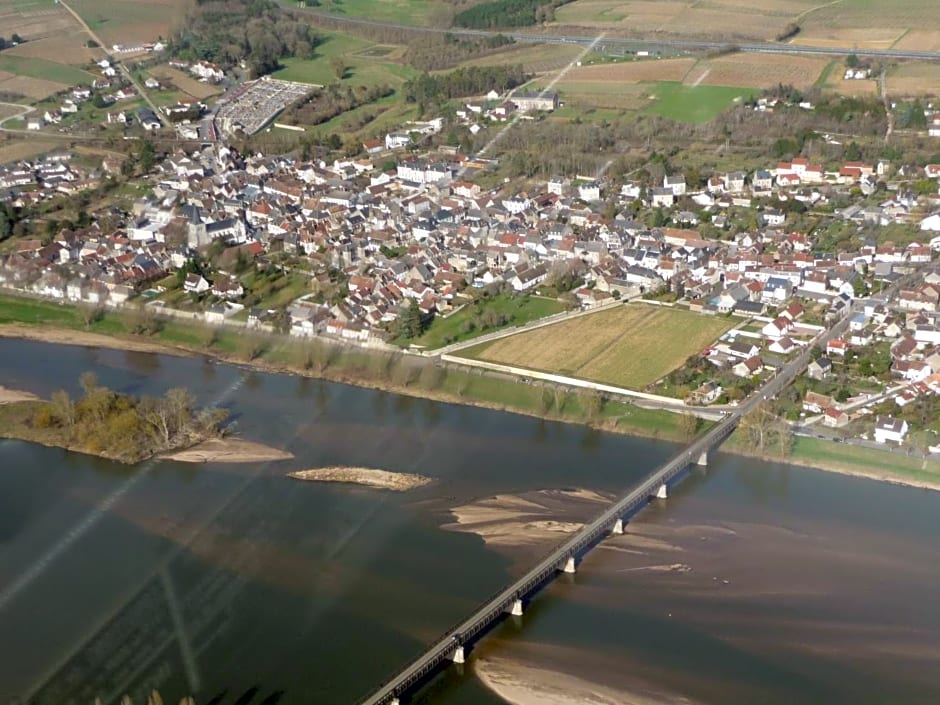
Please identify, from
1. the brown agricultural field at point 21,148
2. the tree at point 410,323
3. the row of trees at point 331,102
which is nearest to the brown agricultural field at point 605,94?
the row of trees at point 331,102

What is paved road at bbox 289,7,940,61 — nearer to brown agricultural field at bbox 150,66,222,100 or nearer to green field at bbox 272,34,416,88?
green field at bbox 272,34,416,88

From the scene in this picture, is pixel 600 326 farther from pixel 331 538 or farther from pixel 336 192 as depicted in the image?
pixel 336 192

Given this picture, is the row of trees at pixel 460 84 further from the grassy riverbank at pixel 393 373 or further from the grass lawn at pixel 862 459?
the grass lawn at pixel 862 459

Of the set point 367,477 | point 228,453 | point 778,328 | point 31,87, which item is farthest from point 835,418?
point 31,87

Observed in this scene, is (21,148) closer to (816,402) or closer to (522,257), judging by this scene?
(522,257)

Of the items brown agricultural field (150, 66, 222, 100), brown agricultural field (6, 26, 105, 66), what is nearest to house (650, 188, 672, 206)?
brown agricultural field (150, 66, 222, 100)

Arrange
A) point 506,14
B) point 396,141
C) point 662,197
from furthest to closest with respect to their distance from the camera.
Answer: point 506,14 < point 396,141 < point 662,197

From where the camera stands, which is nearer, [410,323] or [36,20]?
[410,323]

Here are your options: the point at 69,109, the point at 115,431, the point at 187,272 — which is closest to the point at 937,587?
the point at 115,431
